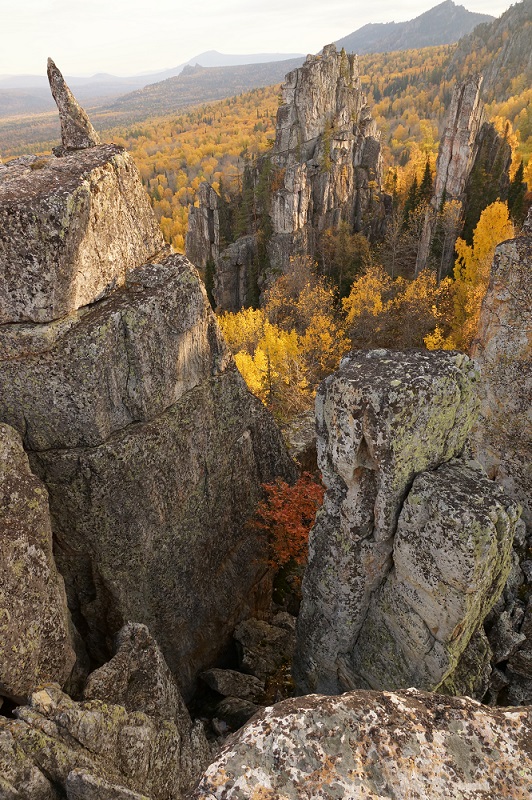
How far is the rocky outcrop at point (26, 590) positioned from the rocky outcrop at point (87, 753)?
2.51 feet

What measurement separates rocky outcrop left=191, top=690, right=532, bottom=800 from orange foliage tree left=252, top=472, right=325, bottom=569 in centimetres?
1060

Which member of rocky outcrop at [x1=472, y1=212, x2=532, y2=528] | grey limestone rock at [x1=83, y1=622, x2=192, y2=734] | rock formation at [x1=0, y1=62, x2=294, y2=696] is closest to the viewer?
grey limestone rock at [x1=83, y1=622, x2=192, y2=734]

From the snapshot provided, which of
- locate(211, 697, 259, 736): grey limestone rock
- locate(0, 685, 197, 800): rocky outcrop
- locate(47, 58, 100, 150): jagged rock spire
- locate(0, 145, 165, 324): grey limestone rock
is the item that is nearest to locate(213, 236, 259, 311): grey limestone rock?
locate(47, 58, 100, 150): jagged rock spire

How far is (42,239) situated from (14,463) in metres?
5.08

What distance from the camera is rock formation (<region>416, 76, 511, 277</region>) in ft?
185

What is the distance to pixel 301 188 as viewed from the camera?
64188 mm

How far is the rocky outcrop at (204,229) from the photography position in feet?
228

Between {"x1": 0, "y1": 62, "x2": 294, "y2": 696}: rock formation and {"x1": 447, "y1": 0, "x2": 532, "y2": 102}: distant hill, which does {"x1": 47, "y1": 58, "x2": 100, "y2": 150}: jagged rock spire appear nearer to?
{"x1": 0, "y1": 62, "x2": 294, "y2": 696}: rock formation

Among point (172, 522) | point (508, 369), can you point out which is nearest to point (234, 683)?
point (172, 522)

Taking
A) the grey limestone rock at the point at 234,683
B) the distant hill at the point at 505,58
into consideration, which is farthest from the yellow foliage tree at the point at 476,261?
the distant hill at the point at 505,58

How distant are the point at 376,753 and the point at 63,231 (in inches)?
451

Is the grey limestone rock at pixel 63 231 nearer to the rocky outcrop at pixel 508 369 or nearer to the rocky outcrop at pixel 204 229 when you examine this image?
the rocky outcrop at pixel 508 369

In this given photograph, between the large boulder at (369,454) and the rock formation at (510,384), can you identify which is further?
the rock formation at (510,384)

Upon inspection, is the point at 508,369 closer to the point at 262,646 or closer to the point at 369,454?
the point at 369,454
